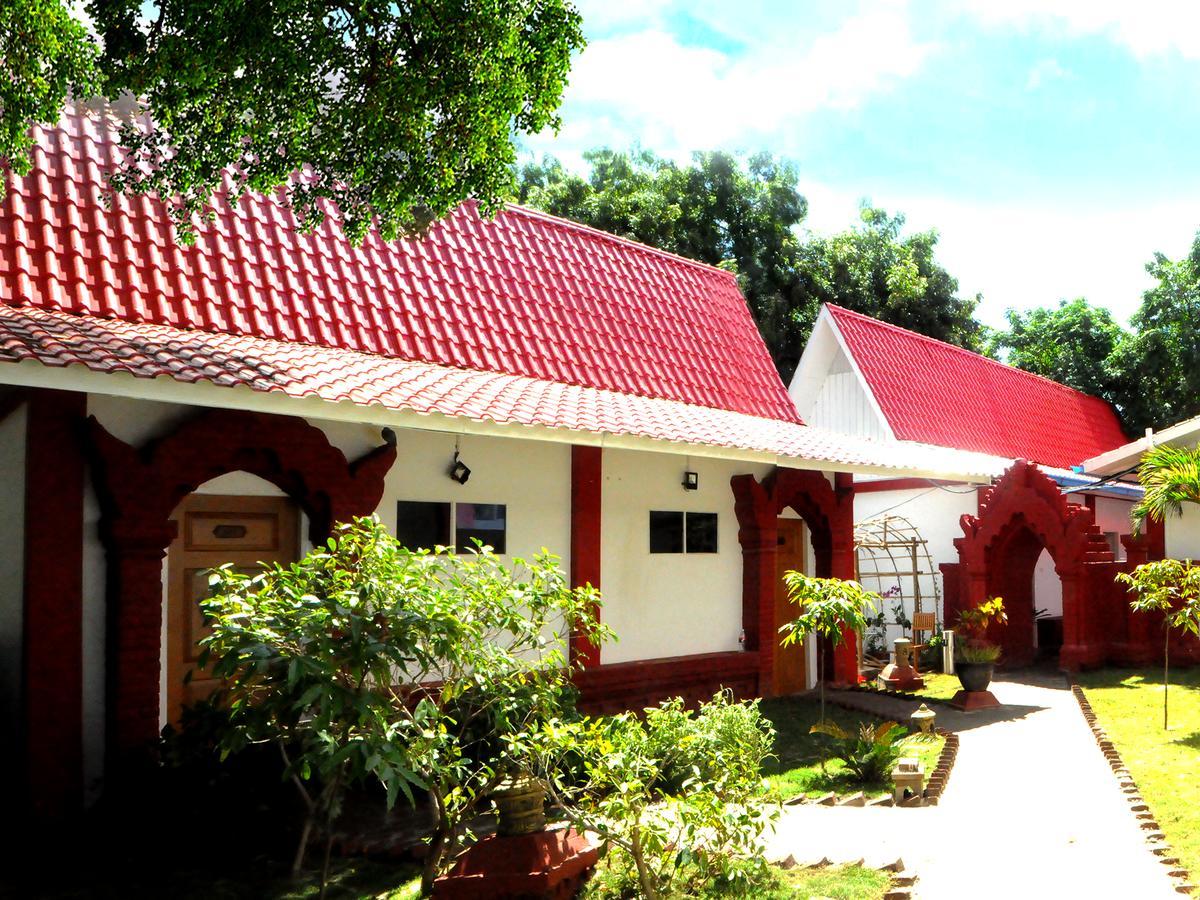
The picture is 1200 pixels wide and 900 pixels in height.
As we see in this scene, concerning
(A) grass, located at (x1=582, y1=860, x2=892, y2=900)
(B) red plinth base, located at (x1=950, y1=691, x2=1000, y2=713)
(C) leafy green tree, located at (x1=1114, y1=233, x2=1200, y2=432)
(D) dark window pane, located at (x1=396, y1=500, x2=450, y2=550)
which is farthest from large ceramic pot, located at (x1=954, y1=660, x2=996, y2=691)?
(C) leafy green tree, located at (x1=1114, y1=233, x2=1200, y2=432)

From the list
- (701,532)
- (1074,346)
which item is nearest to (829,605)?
(701,532)

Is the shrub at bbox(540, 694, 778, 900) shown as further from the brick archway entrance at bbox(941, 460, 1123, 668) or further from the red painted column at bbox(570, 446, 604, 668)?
the brick archway entrance at bbox(941, 460, 1123, 668)

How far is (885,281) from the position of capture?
29.8 m

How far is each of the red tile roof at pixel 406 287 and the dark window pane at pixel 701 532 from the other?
1699 mm

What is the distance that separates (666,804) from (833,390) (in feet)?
58.0

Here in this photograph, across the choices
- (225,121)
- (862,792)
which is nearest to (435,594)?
(225,121)

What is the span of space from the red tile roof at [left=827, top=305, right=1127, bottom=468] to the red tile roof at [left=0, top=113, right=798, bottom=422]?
6.06 m

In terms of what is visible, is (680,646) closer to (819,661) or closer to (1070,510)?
(819,661)

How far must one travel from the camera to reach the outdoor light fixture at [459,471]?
10.0m

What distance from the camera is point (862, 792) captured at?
8.61 meters

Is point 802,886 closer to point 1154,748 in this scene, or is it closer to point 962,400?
point 1154,748

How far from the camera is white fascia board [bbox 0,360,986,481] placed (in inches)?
258

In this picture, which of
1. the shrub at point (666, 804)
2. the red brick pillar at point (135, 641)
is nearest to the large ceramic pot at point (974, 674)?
the shrub at point (666, 804)

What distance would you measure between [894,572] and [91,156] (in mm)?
14847
